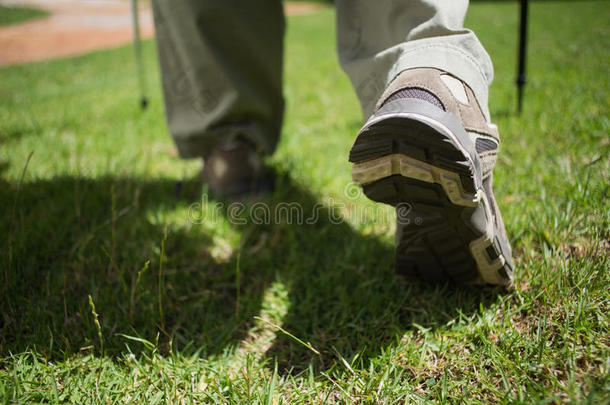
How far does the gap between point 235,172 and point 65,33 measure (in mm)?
15511

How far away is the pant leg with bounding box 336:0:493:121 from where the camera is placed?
81 cm

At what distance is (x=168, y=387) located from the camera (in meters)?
0.78

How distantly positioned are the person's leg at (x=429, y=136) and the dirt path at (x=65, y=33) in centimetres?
864

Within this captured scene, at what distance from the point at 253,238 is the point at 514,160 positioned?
3.42ft

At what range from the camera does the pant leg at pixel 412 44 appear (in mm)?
813

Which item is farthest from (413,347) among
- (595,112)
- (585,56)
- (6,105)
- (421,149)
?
(6,105)

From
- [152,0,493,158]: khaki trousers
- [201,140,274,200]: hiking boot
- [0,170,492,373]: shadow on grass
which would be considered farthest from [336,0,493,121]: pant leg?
[201,140,274,200]: hiking boot

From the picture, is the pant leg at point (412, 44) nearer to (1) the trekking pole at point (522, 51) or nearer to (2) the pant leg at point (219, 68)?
(2) the pant leg at point (219, 68)

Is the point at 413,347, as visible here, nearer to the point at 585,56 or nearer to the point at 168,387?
the point at 168,387

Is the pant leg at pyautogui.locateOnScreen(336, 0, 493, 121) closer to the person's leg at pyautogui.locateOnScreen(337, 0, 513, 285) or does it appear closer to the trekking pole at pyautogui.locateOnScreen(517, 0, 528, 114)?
the person's leg at pyautogui.locateOnScreen(337, 0, 513, 285)

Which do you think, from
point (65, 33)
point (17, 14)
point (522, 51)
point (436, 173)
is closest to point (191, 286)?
point (436, 173)

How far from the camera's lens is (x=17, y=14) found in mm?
15570

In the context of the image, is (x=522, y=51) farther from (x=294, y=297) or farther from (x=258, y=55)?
(x=294, y=297)

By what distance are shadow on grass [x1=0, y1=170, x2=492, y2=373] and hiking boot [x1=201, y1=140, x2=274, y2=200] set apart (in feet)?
0.55
